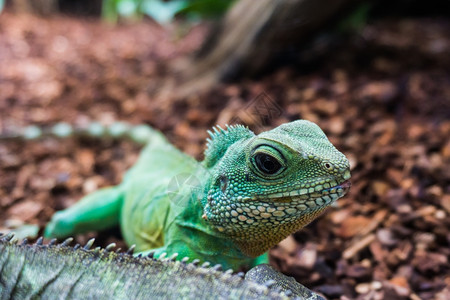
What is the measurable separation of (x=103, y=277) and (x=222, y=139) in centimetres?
125

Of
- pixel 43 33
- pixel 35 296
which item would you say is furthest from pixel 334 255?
pixel 43 33

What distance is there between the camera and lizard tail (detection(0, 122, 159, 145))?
5.80m

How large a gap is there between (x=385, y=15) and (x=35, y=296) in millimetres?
8934

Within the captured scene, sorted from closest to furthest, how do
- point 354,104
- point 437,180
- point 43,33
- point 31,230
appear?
point 31,230
point 437,180
point 354,104
point 43,33

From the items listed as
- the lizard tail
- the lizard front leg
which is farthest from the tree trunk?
the lizard front leg

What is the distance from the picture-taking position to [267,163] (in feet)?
8.71

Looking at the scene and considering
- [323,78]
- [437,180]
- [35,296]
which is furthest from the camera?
[323,78]

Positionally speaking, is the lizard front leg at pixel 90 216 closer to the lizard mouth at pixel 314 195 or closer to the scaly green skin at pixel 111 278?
the scaly green skin at pixel 111 278

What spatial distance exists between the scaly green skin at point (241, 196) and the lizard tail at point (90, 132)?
2.08 m

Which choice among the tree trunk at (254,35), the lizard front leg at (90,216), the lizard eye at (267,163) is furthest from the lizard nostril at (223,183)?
the tree trunk at (254,35)

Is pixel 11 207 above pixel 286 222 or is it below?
above

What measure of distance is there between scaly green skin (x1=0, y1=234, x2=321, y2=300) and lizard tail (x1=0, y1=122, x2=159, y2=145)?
3.22 metres

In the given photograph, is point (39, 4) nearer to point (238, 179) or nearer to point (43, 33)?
point (43, 33)

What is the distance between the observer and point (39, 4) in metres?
13.9
